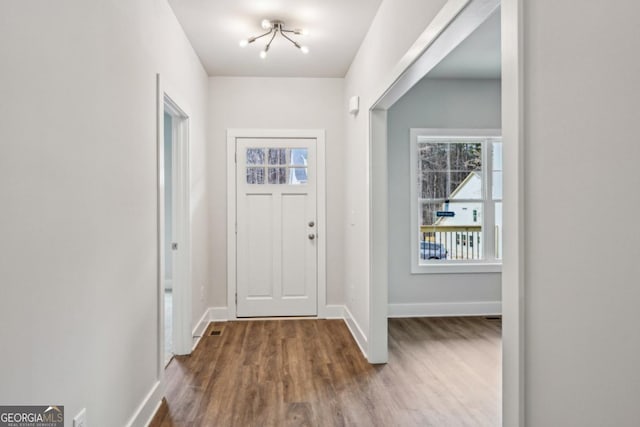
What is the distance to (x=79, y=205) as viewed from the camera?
1519mm

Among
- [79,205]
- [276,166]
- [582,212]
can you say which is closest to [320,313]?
[276,166]

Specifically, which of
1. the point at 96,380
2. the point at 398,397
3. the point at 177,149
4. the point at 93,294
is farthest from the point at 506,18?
the point at 177,149

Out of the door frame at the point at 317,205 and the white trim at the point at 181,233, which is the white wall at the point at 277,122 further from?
the white trim at the point at 181,233

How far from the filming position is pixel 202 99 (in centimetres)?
403

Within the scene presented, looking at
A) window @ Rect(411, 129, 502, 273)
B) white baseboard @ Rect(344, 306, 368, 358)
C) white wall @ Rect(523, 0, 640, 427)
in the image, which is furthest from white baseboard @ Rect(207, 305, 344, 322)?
white wall @ Rect(523, 0, 640, 427)

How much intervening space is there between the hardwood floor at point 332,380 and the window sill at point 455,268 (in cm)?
68

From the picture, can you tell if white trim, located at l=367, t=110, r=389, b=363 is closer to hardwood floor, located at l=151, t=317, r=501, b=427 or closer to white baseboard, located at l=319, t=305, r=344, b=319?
hardwood floor, located at l=151, t=317, r=501, b=427

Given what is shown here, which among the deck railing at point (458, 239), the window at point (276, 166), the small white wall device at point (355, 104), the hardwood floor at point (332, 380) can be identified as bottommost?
the hardwood floor at point (332, 380)

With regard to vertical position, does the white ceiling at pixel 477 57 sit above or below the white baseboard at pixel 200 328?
above

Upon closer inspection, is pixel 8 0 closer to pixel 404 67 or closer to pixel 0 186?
pixel 0 186

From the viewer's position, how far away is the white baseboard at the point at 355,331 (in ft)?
11.0

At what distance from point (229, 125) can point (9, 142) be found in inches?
132

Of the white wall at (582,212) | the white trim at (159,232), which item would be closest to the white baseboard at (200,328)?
the white trim at (159,232)

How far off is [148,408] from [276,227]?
2431mm
